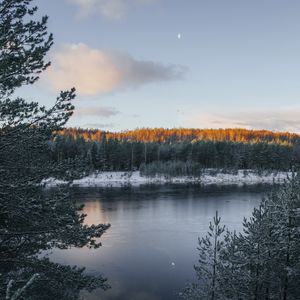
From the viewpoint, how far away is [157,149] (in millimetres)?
137250

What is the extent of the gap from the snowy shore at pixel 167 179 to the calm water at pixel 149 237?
20.2 m

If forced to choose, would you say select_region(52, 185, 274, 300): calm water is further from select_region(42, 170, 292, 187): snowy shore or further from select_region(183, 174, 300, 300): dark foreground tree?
select_region(42, 170, 292, 187): snowy shore

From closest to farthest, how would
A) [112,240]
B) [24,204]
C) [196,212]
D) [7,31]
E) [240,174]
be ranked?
1. [24,204]
2. [7,31]
3. [112,240]
4. [196,212]
5. [240,174]

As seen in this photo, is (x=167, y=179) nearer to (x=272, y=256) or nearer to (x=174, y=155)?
(x=174, y=155)

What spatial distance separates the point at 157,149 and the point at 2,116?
415 feet

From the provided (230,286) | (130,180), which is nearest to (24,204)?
(230,286)

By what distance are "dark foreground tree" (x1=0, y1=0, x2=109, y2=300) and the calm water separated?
703 inches

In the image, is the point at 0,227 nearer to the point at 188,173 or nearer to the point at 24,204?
the point at 24,204

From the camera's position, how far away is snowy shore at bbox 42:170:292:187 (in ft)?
343

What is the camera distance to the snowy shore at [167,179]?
10461cm

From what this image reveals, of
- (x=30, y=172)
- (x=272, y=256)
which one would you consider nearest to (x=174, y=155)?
(x=272, y=256)

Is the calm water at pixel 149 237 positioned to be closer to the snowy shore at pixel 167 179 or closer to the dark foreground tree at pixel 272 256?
the dark foreground tree at pixel 272 256

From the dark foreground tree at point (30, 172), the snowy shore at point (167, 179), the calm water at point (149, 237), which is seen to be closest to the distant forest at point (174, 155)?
the snowy shore at point (167, 179)

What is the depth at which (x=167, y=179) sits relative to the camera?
4616 inches
